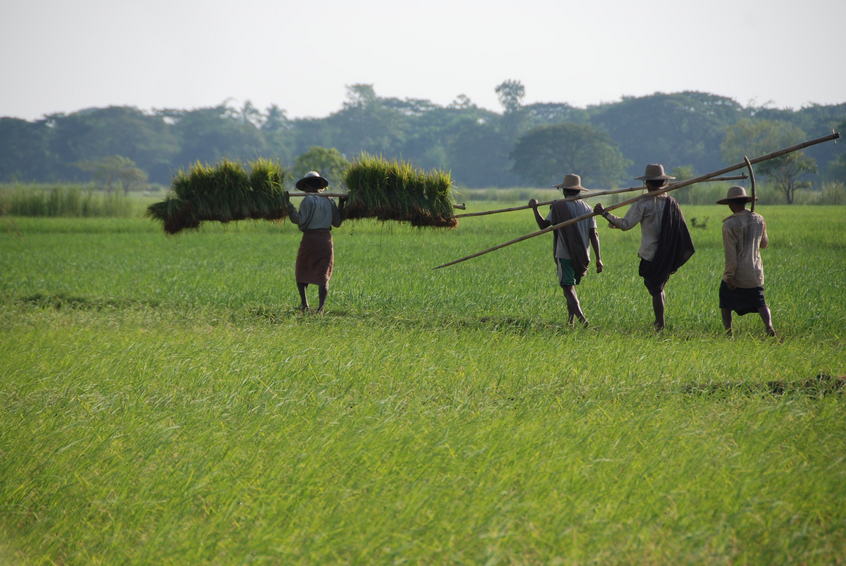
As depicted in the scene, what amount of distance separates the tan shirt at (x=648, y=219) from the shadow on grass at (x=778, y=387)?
95.1 inches

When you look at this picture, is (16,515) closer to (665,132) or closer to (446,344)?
(446,344)

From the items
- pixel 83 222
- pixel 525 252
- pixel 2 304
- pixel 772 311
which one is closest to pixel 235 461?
pixel 772 311

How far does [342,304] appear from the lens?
10.1 metres

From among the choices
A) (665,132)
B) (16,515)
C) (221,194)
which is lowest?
(16,515)

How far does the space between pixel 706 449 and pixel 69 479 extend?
11.1 feet

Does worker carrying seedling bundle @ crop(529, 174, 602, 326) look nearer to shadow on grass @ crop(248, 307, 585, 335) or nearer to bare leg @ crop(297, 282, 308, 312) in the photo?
shadow on grass @ crop(248, 307, 585, 335)

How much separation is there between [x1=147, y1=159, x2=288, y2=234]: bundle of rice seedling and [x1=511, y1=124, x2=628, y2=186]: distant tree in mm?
72104

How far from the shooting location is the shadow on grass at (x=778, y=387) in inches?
216

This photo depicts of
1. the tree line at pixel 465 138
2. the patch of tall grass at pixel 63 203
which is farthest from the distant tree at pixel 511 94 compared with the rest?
the patch of tall grass at pixel 63 203

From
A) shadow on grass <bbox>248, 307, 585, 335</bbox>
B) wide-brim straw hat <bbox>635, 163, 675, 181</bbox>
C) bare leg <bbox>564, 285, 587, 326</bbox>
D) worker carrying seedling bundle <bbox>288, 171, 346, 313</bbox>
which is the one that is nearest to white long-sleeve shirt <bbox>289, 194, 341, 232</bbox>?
worker carrying seedling bundle <bbox>288, 171, 346, 313</bbox>

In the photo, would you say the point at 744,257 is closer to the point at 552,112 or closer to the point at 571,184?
the point at 571,184

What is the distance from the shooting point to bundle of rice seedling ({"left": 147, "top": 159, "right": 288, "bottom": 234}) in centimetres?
955

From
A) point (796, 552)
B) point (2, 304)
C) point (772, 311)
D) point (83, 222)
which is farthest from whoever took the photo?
point (83, 222)

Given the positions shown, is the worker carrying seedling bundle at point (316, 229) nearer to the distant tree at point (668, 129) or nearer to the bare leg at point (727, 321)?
the bare leg at point (727, 321)
